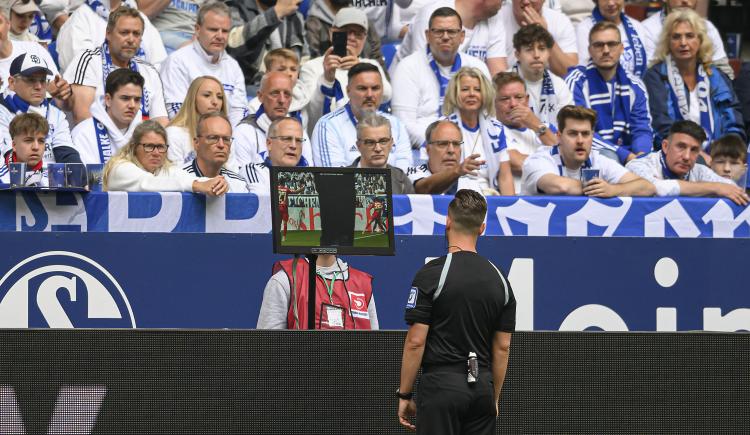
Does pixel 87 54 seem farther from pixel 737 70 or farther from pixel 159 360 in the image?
pixel 737 70

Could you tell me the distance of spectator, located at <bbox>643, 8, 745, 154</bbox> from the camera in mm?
11312

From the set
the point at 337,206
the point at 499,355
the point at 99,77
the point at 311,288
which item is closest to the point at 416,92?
the point at 99,77

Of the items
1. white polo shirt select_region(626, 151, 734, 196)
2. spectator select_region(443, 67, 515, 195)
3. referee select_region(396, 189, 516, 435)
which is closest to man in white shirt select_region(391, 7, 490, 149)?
spectator select_region(443, 67, 515, 195)

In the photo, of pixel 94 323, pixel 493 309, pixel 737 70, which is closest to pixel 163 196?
pixel 94 323

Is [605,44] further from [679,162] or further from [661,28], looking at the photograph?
[679,162]

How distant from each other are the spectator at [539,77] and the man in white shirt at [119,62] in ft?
9.82

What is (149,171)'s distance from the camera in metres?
8.41

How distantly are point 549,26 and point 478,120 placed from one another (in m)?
2.34

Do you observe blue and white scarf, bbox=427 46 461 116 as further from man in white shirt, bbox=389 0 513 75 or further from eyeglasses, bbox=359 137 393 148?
eyeglasses, bbox=359 137 393 148

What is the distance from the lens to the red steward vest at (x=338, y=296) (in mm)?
6840

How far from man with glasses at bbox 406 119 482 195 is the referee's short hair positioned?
3.08 metres

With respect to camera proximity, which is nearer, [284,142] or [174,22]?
[284,142]

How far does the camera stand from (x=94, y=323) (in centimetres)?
782

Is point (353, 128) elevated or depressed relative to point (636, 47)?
depressed
